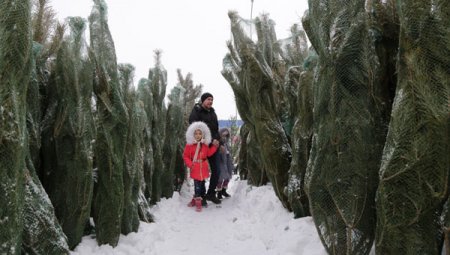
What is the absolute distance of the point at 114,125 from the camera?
4.30 meters

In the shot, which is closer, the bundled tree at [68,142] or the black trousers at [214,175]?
the bundled tree at [68,142]

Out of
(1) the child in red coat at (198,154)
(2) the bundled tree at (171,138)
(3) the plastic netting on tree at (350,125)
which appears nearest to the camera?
(3) the plastic netting on tree at (350,125)

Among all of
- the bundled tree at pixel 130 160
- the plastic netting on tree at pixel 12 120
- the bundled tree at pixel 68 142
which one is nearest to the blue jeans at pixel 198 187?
the bundled tree at pixel 130 160

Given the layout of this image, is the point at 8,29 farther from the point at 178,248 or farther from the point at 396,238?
the point at 178,248

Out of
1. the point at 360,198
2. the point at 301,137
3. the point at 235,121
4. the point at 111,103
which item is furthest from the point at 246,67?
the point at 235,121

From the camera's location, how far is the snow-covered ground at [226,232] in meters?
4.12

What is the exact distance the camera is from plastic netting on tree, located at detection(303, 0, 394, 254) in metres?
3.07

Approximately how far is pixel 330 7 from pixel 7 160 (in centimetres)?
264

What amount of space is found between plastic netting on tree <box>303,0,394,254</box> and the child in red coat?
13.5 ft

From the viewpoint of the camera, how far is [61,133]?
363cm

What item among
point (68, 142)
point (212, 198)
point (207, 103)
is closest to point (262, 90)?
point (207, 103)

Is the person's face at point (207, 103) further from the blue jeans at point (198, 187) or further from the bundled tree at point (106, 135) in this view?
the bundled tree at point (106, 135)

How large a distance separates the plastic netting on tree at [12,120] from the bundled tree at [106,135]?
1.47 metres

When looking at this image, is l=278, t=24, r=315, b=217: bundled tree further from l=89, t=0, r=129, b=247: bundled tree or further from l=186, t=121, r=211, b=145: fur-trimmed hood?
l=186, t=121, r=211, b=145: fur-trimmed hood
